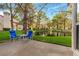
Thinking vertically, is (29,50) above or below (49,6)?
below

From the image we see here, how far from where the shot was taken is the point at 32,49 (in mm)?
4289

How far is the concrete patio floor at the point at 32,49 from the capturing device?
4242 millimetres

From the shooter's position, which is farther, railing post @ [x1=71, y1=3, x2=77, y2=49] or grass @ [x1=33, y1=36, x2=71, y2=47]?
grass @ [x1=33, y1=36, x2=71, y2=47]

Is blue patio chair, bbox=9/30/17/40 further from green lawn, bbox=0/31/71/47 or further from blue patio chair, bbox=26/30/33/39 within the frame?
blue patio chair, bbox=26/30/33/39

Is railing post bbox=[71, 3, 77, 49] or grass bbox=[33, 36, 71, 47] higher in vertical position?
railing post bbox=[71, 3, 77, 49]

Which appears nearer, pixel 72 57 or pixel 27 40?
pixel 72 57

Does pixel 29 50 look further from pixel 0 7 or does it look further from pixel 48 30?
pixel 0 7

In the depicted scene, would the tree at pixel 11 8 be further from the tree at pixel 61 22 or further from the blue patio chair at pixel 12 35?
the tree at pixel 61 22

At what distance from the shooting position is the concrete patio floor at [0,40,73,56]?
424 cm

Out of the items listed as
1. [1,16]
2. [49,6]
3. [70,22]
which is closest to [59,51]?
[70,22]

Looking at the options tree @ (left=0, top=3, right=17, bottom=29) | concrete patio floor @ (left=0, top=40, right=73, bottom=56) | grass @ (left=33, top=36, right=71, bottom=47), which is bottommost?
concrete patio floor @ (left=0, top=40, right=73, bottom=56)

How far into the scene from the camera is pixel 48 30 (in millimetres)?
4340

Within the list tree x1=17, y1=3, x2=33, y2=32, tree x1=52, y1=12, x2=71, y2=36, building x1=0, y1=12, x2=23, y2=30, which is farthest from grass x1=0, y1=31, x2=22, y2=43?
tree x1=52, y1=12, x2=71, y2=36

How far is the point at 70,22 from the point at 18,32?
36.9 inches
